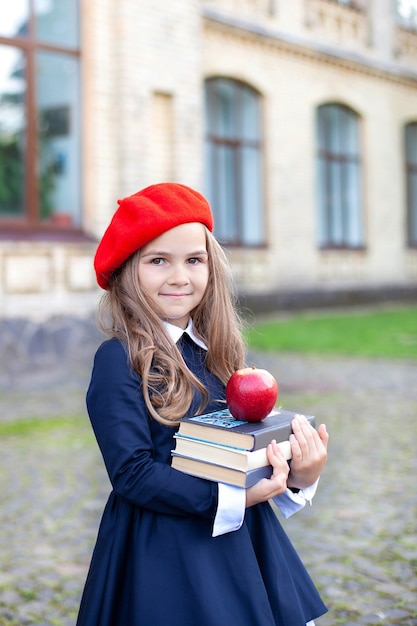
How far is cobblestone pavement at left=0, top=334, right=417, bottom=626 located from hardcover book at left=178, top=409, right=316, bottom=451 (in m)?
1.42

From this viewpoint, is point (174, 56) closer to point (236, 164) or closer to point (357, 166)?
point (236, 164)

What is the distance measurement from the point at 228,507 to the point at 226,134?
13375 millimetres

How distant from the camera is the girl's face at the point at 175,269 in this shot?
1.82 m

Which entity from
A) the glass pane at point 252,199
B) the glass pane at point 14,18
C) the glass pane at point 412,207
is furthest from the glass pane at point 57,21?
the glass pane at point 412,207

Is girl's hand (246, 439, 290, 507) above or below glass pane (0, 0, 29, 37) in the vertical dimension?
below

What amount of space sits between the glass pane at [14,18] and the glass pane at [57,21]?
15cm

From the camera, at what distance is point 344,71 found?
648 inches

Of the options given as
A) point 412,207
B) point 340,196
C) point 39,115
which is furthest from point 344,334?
point 412,207

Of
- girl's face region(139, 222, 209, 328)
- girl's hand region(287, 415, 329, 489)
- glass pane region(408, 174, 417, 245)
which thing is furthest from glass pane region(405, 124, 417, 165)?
girl's hand region(287, 415, 329, 489)

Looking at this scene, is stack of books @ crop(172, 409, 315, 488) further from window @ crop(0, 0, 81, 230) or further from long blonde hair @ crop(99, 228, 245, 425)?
window @ crop(0, 0, 81, 230)

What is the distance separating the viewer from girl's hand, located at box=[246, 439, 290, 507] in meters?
1.65

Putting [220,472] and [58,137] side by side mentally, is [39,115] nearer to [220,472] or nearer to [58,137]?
[58,137]

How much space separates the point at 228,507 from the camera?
1.65m

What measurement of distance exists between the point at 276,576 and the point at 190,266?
0.73m
